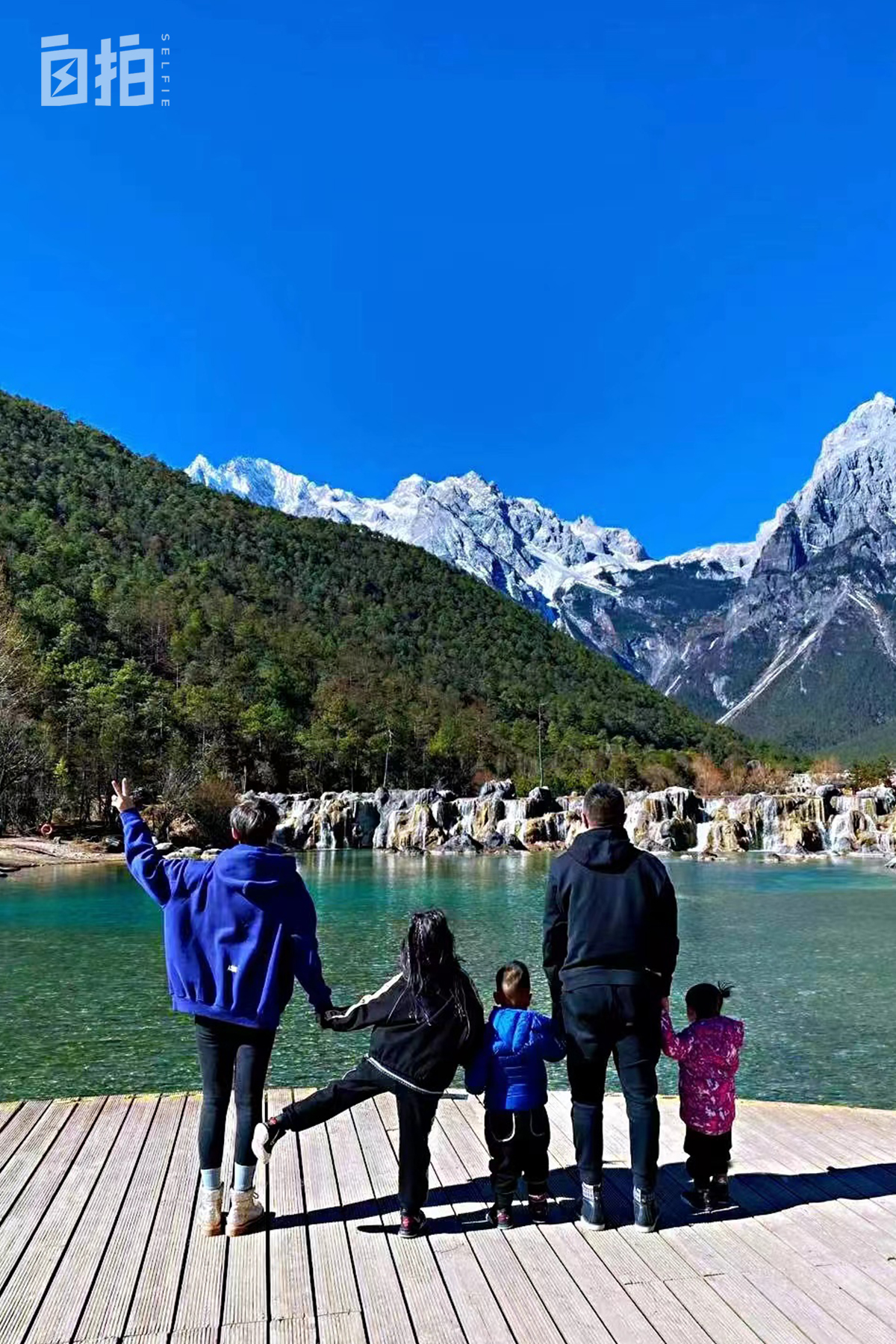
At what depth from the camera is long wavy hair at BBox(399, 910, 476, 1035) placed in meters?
3.64

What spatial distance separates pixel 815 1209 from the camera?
3961 millimetres

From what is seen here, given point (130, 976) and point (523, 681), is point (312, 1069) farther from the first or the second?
point (523, 681)

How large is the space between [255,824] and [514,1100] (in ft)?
5.13

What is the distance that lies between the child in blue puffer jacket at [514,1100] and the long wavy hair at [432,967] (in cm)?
20

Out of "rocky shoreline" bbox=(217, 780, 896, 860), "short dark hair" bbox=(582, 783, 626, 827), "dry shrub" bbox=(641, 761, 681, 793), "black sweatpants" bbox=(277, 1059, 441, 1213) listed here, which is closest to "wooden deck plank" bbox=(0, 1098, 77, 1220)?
"black sweatpants" bbox=(277, 1059, 441, 1213)

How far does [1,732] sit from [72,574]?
43.7 metres

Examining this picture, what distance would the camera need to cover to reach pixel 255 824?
379 centimetres

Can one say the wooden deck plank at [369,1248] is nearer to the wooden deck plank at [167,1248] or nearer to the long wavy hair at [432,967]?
the wooden deck plank at [167,1248]

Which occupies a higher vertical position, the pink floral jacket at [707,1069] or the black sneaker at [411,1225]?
the pink floral jacket at [707,1069]

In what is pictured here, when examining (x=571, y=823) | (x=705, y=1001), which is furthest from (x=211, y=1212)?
(x=571, y=823)

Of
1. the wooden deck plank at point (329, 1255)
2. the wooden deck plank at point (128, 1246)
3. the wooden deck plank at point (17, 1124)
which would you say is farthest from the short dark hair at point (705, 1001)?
the wooden deck plank at point (17, 1124)

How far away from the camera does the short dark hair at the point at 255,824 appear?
12.4 feet

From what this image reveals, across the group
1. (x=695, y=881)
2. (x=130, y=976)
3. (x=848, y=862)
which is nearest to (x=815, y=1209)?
(x=130, y=976)

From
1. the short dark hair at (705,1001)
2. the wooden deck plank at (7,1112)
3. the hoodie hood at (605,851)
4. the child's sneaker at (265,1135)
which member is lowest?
→ the wooden deck plank at (7,1112)
